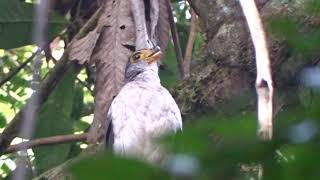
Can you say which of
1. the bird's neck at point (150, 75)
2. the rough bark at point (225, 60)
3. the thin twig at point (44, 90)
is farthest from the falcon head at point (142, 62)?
the rough bark at point (225, 60)

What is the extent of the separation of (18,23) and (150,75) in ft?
2.74

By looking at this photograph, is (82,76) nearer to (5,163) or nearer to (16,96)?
(16,96)

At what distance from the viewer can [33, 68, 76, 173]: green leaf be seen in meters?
4.19

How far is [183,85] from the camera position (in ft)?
11.2

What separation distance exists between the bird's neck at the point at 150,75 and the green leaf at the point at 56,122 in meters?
0.43

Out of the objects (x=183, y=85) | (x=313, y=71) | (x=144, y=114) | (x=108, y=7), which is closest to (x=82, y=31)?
(x=108, y=7)

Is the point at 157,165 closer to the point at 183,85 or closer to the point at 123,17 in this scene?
the point at 183,85

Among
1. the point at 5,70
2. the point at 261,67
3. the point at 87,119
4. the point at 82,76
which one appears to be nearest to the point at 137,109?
the point at 87,119

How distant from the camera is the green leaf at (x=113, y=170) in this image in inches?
31.8

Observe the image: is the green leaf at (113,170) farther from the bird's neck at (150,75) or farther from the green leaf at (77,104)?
the green leaf at (77,104)

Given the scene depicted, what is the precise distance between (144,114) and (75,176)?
3.23 metres

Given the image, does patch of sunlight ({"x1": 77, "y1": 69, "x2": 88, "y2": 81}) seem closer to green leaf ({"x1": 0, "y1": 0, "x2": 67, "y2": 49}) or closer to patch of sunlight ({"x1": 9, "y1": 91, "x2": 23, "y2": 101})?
patch of sunlight ({"x1": 9, "y1": 91, "x2": 23, "y2": 101})

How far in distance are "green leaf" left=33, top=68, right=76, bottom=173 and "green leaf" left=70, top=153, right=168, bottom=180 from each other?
11.1ft

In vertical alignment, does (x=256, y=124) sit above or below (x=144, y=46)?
above
